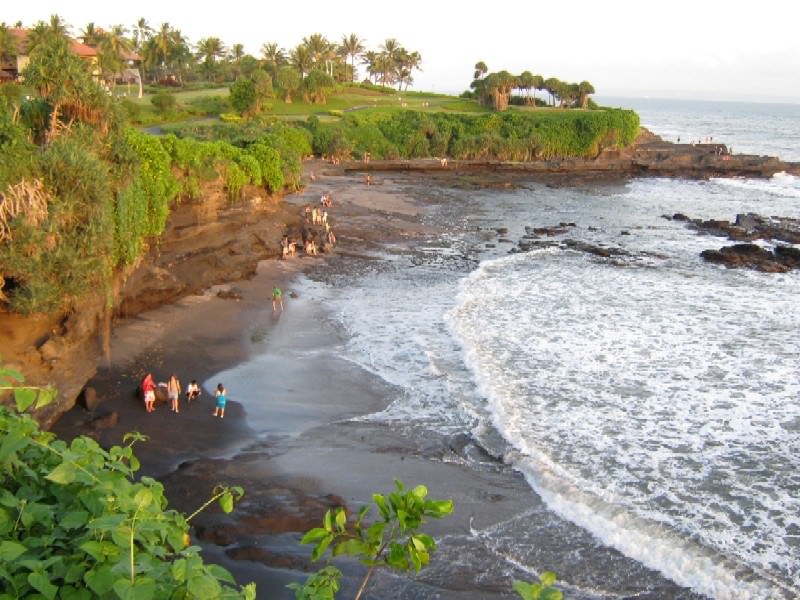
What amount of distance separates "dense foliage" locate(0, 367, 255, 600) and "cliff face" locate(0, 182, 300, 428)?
1002 centimetres

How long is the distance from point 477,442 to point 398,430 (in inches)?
70.6

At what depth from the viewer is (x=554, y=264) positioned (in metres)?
34.9

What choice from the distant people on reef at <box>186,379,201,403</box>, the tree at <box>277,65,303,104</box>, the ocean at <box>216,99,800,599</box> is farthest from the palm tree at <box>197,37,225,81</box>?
the distant people on reef at <box>186,379,201,403</box>

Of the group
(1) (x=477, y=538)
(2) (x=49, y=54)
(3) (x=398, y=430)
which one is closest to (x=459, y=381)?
(3) (x=398, y=430)

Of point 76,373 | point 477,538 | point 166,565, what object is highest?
point 166,565

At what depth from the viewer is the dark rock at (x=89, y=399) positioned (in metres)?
16.2

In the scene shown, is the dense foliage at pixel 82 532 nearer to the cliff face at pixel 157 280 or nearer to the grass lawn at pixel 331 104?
the cliff face at pixel 157 280

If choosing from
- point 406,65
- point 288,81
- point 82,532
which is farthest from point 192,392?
point 406,65

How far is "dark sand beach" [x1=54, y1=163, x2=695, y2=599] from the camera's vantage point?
11250 mm

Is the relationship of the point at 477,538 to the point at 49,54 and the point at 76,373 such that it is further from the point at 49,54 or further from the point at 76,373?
the point at 49,54

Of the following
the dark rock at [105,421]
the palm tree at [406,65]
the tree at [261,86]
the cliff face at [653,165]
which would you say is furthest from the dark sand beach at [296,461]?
the palm tree at [406,65]

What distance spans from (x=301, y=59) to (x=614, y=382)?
83480 mm

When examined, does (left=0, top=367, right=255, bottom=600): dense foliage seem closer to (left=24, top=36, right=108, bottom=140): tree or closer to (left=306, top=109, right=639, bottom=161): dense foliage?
(left=24, top=36, right=108, bottom=140): tree

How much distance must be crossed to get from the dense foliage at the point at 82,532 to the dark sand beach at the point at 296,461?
6.91 m
